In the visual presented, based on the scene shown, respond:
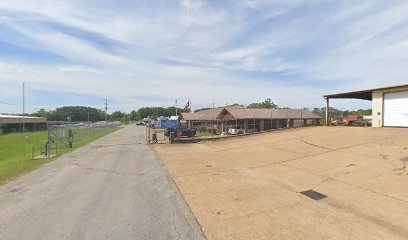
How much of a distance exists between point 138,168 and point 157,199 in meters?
5.81

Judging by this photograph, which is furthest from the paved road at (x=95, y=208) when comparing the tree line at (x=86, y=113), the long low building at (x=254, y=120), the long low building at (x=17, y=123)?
the tree line at (x=86, y=113)

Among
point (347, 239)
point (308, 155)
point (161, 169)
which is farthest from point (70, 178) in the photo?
point (308, 155)

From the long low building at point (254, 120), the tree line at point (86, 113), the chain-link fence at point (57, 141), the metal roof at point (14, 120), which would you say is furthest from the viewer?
the tree line at point (86, 113)

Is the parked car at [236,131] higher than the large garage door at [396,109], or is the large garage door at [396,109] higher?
the large garage door at [396,109]

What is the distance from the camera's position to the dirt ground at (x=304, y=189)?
567 centimetres

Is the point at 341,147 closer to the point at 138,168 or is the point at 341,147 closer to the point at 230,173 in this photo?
the point at 230,173

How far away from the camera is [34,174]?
41.9 ft

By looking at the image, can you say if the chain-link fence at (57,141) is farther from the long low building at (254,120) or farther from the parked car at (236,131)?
the parked car at (236,131)

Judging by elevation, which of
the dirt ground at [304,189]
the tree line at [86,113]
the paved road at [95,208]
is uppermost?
the tree line at [86,113]

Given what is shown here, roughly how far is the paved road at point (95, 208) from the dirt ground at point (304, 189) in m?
0.73

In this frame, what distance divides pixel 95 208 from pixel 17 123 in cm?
7692

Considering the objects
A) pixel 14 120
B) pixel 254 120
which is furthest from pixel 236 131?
pixel 14 120

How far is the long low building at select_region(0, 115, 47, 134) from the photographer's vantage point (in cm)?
5994

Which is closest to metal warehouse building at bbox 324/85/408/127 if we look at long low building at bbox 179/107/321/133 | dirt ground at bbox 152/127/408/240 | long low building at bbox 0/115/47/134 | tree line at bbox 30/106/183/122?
dirt ground at bbox 152/127/408/240
